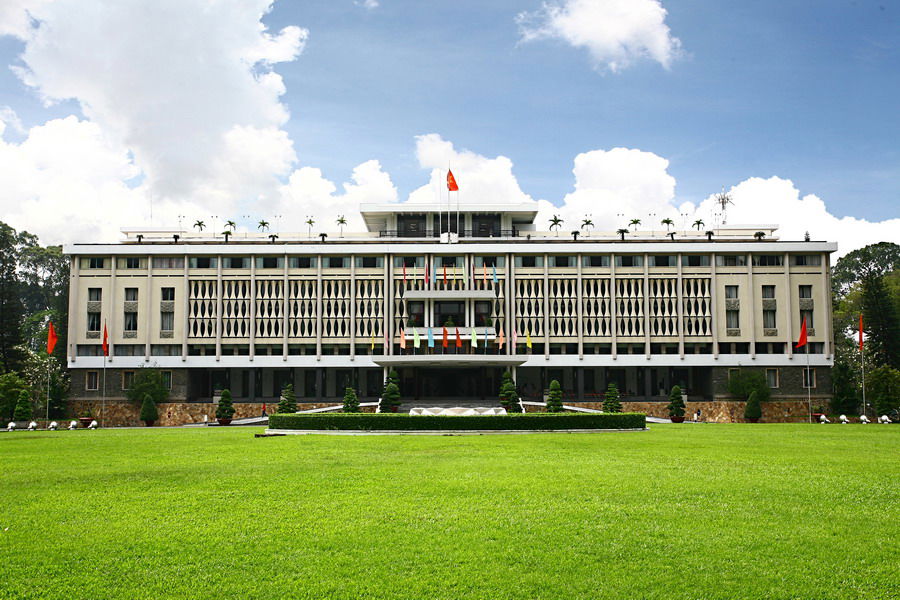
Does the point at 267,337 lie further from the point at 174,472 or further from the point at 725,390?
the point at 174,472

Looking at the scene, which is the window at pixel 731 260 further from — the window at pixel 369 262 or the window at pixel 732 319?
the window at pixel 369 262

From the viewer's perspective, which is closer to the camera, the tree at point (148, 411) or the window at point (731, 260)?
the tree at point (148, 411)

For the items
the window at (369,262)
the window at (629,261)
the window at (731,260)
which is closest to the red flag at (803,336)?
the window at (731,260)

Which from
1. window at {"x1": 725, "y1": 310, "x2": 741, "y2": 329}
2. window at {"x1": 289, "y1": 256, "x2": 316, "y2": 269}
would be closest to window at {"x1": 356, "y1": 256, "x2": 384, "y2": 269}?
window at {"x1": 289, "y1": 256, "x2": 316, "y2": 269}

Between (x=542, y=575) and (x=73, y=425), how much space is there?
46921 millimetres

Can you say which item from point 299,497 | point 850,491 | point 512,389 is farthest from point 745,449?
point 512,389

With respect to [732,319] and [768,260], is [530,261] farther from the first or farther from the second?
[768,260]

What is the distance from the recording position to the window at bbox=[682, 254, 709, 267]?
66500 millimetres

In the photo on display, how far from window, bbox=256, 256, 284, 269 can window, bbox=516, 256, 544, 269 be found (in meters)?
20.3

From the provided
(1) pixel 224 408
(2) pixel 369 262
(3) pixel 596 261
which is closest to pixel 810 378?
(3) pixel 596 261

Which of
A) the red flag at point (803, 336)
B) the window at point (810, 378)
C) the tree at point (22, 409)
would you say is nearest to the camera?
the tree at point (22, 409)

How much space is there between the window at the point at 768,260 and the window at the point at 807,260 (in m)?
1.14

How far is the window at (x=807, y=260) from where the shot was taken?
6600cm

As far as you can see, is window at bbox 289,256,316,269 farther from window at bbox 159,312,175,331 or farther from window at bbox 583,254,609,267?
window at bbox 583,254,609,267
